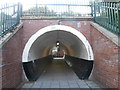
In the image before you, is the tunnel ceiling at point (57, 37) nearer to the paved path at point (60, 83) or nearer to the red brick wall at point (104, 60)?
the red brick wall at point (104, 60)

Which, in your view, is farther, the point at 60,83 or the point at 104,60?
the point at 60,83

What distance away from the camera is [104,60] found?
5242mm

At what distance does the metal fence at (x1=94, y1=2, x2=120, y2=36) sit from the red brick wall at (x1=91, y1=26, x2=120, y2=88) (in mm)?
511

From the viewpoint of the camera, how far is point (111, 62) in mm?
4602

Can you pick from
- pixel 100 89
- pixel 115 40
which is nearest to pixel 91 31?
pixel 115 40

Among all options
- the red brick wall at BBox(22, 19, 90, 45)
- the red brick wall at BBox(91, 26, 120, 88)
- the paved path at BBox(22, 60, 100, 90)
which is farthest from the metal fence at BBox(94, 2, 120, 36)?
the paved path at BBox(22, 60, 100, 90)

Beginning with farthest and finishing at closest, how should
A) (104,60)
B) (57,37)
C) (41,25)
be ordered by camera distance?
(57,37) < (41,25) < (104,60)

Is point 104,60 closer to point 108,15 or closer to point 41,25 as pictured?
point 108,15

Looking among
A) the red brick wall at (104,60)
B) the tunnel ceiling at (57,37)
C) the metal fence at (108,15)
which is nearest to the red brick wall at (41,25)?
the red brick wall at (104,60)

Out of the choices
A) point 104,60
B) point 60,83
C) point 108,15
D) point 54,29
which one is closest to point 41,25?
point 54,29

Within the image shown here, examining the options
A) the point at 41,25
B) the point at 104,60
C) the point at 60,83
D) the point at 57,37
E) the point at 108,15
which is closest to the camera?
the point at 104,60

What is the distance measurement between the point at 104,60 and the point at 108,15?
2092 millimetres

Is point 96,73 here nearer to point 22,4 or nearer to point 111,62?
point 111,62

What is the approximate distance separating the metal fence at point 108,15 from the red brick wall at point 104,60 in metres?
0.51
